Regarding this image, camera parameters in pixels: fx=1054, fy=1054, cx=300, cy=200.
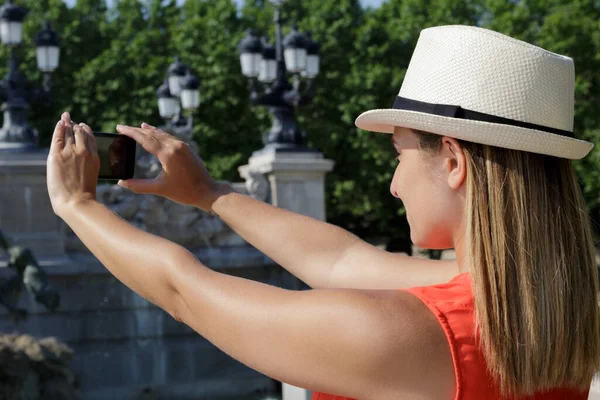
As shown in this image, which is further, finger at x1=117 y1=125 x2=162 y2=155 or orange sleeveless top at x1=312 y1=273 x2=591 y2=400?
finger at x1=117 y1=125 x2=162 y2=155

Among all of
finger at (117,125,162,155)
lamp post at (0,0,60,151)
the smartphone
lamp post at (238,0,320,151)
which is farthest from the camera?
lamp post at (238,0,320,151)

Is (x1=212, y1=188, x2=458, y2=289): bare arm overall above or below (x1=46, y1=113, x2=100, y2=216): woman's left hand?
below

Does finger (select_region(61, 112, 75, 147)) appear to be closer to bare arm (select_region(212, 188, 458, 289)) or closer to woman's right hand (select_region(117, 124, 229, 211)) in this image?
woman's right hand (select_region(117, 124, 229, 211))

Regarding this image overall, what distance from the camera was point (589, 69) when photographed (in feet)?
86.1

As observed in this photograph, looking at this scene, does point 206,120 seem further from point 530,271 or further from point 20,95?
point 530,271

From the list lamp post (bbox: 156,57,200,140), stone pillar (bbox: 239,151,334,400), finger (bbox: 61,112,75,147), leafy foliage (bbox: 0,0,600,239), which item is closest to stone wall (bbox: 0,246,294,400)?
stone pillar (bbox: 239,151,334,400)

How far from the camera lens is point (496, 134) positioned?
5.25 feet

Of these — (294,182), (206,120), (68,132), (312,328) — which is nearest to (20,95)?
(294,182)

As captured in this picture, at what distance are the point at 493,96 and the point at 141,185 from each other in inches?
31.2

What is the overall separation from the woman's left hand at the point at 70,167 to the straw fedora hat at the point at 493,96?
1.66 feet

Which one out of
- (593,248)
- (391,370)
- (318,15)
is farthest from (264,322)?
(318,15)

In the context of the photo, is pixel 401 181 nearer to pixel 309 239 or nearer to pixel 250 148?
pixel 309 239

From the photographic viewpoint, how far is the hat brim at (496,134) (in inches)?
62.9

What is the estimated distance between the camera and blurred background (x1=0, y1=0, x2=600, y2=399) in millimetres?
12977
